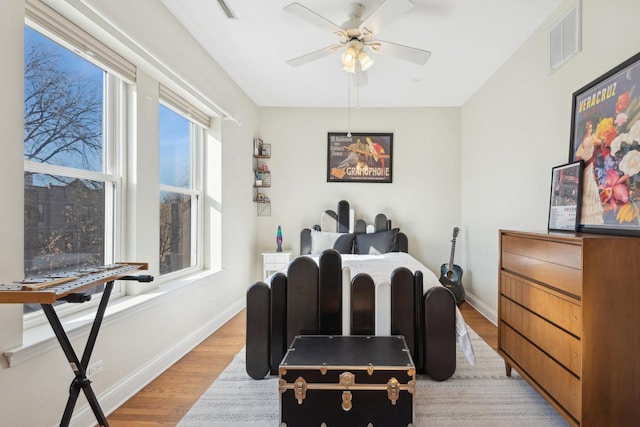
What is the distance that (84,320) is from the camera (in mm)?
1664

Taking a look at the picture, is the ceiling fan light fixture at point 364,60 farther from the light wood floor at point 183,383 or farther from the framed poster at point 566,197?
the light wood floor at point 183,383

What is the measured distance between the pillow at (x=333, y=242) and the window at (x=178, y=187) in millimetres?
1392

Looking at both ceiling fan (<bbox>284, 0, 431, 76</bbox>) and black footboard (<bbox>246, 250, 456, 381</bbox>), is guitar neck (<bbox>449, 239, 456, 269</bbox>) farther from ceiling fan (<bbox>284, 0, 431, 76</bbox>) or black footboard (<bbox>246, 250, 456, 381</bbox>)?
ceiling fan (<bbox>284, 0, 431, 76</bbox>)

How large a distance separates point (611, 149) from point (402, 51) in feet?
4.77

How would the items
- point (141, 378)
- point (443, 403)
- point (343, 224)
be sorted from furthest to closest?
1. point (343, 224)
2. point (141, 378)
3. point (443, 403)

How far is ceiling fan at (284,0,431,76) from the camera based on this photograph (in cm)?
193

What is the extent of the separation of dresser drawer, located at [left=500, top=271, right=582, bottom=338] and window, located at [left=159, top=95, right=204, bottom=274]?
2.65 metres

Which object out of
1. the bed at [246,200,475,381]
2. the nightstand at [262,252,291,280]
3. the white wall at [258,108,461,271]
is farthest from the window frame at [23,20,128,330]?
the white wall at [258,108,461,271]

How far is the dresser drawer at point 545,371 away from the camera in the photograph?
1.48 metres

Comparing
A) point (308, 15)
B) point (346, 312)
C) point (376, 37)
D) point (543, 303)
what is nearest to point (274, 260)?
point (346, 312)

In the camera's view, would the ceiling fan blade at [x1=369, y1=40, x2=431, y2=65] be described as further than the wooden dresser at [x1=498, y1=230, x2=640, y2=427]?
Yes

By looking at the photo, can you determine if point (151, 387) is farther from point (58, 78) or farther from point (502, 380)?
point (502, 380)

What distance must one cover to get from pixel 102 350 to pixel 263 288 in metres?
0.95

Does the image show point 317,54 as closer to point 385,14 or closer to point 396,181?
point 385,14
